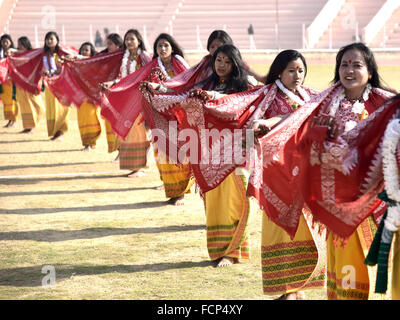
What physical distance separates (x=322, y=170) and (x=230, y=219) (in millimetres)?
1733

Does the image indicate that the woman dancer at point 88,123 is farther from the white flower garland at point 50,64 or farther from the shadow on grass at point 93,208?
the shadow on grass at point 93,208

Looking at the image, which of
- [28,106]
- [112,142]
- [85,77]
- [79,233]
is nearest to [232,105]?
[79,233]

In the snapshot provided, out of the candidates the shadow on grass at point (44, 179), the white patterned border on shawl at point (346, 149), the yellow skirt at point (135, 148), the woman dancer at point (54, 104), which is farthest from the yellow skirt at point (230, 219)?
the woman dancer at point (54, 104)

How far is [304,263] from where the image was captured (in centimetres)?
477

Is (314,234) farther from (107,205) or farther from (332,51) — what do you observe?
(332,51)

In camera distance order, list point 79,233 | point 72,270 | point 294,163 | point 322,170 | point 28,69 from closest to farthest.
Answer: point 322,170, point 294,163, point 72,270, point 79,233, point 28,69

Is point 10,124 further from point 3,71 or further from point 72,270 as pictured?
point 72,270

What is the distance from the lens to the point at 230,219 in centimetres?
566

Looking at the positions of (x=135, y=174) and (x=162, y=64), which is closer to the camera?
(x=162, y=64)

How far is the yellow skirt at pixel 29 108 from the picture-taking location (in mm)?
13930

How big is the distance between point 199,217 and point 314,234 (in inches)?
103

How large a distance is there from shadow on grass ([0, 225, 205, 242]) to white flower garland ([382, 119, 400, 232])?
3.41 meters

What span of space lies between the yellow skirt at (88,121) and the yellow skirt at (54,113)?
116 centimetres

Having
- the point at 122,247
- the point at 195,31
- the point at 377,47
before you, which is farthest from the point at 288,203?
the point at 195,31
